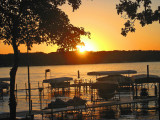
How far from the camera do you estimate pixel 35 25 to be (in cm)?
1762

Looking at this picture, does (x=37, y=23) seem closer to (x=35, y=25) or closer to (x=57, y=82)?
(x=35, y=25)

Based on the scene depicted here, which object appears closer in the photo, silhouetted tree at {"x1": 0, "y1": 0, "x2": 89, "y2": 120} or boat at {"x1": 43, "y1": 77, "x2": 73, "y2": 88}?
silhouetted tree at {"x1": 0, "y1": 0, "x2": 89, "y2": 120}

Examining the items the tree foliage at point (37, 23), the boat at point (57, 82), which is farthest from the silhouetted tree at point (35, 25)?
the boat at point (57, 82)

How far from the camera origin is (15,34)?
1700 centimetres

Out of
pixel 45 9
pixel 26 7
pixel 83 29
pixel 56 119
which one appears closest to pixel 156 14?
pixel 83 29

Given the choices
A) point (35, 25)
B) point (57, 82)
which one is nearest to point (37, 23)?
point (35, 25)

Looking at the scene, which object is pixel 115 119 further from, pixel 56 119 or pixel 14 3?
pixel 14 3

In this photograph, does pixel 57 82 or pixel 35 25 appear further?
pixel 57 82

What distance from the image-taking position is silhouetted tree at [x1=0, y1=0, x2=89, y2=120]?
16.9 meters

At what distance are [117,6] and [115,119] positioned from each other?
710 cm

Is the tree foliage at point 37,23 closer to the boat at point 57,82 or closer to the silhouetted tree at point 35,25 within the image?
the silhouetted tree at point 35,25

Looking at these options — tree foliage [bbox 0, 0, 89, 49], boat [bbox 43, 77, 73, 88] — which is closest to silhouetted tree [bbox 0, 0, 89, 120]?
tree foliage [bbox 0, 0, 89, 49]

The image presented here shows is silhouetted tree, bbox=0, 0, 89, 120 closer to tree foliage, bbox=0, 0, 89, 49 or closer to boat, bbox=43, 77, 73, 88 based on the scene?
tree foliage, bbox=0, 0, 89, 49

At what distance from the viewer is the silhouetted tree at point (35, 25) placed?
55.6 ft
